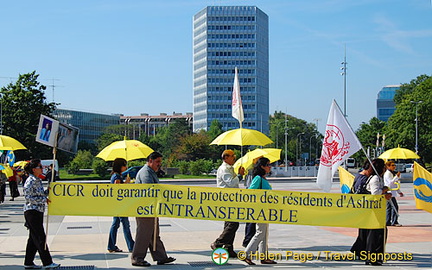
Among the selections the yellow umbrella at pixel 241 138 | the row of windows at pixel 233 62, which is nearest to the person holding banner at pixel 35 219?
the yellow umbrella at pixel 241 138

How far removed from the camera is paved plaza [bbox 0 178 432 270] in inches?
388

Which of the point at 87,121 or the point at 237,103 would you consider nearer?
the point at 237,103

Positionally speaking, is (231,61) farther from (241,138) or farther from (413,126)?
(241,138)

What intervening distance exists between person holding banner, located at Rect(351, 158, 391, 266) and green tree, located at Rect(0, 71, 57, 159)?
162 feet

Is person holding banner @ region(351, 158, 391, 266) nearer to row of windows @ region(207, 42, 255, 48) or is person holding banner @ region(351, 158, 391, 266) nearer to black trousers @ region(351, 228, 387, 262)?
black trousers @ region(351, 228, 387, 262)

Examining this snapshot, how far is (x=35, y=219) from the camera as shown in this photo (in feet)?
30.4

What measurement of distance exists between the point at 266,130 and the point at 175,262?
165253mm

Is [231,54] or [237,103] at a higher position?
[231,54]

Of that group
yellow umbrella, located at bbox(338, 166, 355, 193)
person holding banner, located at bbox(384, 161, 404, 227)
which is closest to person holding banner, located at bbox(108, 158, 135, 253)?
yellow umbrella, located at bbox(338, 166, 355, 193)

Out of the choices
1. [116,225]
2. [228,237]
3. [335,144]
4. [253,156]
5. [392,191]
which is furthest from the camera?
[253,156]

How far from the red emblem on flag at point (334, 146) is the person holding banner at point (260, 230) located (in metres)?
1.52

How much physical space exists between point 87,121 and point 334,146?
6347 inches

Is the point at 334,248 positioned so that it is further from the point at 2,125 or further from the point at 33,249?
the point at 2,125

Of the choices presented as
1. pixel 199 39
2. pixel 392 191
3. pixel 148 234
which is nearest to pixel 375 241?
pixel 148 234
